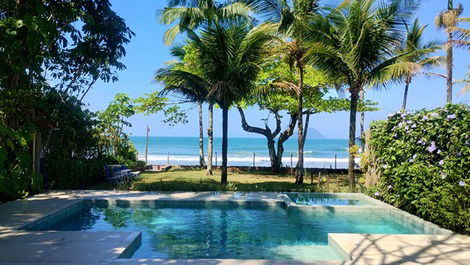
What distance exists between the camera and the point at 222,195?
10.3 metres

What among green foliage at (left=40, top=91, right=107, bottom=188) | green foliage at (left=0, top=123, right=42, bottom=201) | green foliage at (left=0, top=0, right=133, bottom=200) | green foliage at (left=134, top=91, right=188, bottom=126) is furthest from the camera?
green foliage at (left=134, top=91, right=188, bottom=126)

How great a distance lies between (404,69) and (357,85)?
1.45m

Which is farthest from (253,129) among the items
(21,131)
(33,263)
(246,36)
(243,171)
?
(33,263)

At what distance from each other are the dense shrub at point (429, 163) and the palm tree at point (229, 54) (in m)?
4.80

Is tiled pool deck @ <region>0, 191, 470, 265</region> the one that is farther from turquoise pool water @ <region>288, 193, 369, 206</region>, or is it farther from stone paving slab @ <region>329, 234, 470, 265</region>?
turquoise pool water @ <region>288, 193, 369, 206</region>

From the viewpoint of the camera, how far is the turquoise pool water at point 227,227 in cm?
607

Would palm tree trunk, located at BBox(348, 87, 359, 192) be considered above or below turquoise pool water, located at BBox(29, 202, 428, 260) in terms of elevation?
above

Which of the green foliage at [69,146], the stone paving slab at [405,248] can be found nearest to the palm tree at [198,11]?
the green foliage at [69,146]

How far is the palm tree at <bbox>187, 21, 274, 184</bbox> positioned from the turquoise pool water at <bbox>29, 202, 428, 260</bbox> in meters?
4.34

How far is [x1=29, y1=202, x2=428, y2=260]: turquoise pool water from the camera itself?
607cm

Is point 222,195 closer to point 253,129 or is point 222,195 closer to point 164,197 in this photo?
point 164,197

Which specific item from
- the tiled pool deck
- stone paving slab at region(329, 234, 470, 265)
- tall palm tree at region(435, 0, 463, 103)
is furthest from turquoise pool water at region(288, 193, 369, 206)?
tall palm tree at region(435, 0, 463, 103)

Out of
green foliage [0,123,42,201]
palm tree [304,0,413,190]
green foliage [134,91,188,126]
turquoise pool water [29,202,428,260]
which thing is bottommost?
turquoise pool water [29,202,428,260]

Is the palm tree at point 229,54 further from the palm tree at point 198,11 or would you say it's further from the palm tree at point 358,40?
the palm tree at point 198,11
